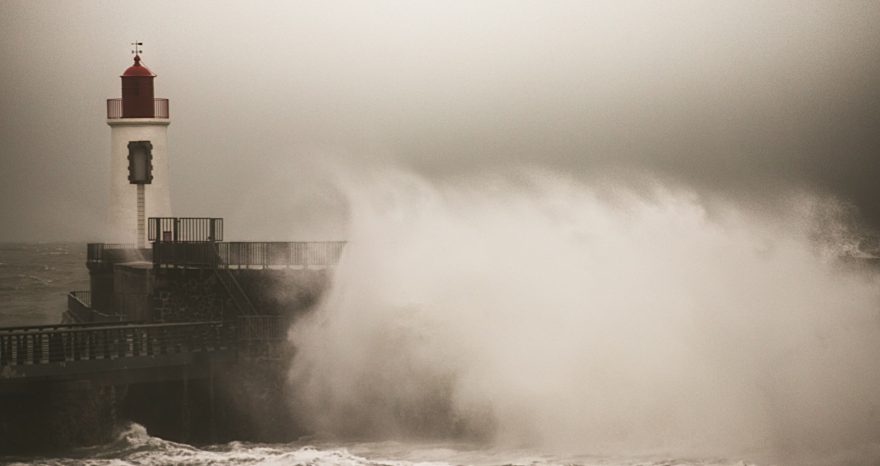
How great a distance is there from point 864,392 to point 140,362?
1160cm

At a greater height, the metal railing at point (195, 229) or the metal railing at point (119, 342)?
the metal railing at point (195, 229)

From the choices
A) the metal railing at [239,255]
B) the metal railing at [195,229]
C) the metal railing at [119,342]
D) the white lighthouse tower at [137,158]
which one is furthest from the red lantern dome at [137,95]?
the metal railing at [119,342]

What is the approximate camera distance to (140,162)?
35.2m

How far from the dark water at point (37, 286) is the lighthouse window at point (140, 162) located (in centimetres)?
2202

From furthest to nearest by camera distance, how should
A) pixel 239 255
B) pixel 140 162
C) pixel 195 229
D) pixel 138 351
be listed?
pixel 140 162 → pixel 195 229 → pixel 239 255 → pixel 138 351

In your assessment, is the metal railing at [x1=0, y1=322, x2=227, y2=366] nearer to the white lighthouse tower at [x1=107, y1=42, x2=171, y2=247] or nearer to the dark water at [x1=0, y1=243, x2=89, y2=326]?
the white lighthouse tower at [x1=107, y1=42, x2=171, y2=247]

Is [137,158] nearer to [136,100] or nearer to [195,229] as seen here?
[136,100]

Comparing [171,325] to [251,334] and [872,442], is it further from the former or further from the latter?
[872,442]

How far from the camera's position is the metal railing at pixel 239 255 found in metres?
28.0

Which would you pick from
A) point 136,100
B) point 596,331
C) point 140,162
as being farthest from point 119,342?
point 136,100

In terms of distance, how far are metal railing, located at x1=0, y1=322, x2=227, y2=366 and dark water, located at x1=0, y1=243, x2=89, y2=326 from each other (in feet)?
101

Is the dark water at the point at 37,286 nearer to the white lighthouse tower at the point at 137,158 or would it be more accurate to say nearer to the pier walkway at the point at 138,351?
the white lighthouse tower at the point at 137,158

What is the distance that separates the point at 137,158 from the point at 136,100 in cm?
143

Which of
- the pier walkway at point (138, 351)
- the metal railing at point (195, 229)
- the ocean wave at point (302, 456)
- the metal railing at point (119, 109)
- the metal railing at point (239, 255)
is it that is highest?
the metal railing at point (119, 109)
